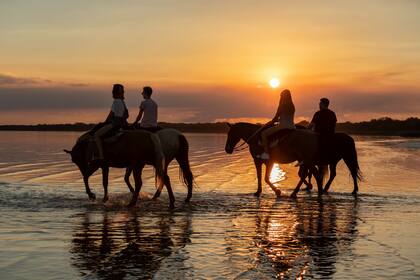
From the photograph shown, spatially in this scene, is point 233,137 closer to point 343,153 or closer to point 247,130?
point 247,130

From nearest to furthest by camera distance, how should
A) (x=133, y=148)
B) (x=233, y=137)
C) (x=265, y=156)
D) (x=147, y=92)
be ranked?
(x=133, y=148) < (x=147, y=92) < (x=265, y=156) < (x=233, y=137)

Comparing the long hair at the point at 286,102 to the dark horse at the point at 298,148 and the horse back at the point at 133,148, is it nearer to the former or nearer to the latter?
the dark horse at the point at 298,148

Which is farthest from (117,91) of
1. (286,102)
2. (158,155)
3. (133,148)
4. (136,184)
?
(286,102)

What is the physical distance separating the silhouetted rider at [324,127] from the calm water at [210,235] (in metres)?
1.31

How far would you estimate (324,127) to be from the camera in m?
17.1

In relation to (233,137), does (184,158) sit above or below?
below

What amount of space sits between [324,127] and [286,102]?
5.37ft

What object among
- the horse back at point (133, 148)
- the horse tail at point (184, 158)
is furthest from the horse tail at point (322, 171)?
Answer: the horse back at point (133, 148)

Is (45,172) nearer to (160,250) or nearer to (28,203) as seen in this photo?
(28,203)

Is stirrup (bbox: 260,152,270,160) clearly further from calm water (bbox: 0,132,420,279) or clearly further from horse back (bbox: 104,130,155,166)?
horse back (bbox: 104,130,155,166)

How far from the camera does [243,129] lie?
59.1 feet

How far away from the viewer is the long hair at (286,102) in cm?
1614

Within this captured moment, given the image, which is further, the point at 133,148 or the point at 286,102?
the point at 286,102

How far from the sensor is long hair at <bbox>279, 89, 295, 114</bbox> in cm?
1614
